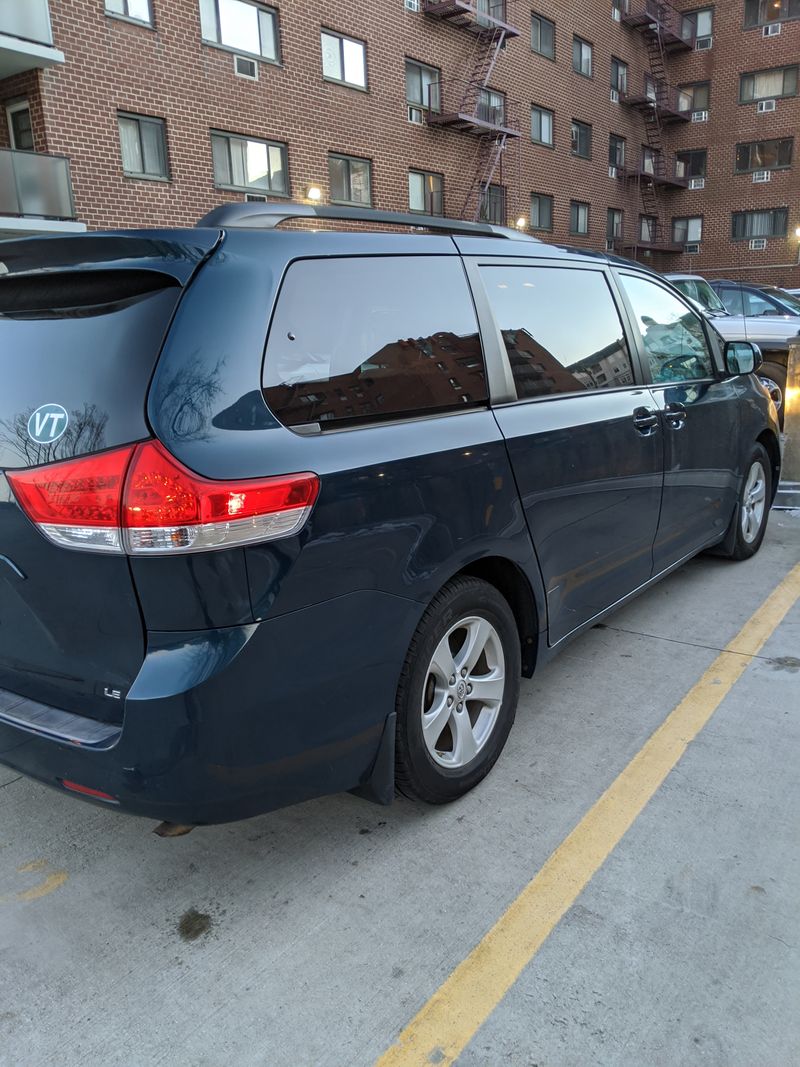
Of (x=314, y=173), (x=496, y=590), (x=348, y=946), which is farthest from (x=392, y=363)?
(x=314, y=173)

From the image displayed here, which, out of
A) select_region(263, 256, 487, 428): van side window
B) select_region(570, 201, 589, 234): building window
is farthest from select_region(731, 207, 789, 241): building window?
select_region(263, 256, 487, 428): van side window

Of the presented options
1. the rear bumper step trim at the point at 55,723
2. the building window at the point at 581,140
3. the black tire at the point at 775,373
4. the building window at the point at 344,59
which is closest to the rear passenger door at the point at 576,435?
the rear bumper step trim at the point at 55,723

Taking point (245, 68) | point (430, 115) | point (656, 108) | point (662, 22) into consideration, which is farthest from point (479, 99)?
point (662, 22)

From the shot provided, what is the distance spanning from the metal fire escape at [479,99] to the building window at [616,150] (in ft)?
25.2

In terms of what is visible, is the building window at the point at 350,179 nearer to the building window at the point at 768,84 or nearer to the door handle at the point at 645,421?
the door handle at the point at 645,421

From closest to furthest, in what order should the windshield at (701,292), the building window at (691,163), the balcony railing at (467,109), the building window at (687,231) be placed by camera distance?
the windshield at (701,292) → the balcony railing at (467,109) → the building window at (691,163) → the building window at (687,231)

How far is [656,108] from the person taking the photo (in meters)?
31.5

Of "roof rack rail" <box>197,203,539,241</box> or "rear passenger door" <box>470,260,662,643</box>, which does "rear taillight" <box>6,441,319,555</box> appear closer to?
"roof rack rail" <box>197,203,539,241</box>

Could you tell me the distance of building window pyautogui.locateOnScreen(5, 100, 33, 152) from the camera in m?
13.6

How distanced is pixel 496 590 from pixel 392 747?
0.69 metres

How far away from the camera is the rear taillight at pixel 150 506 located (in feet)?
6.23

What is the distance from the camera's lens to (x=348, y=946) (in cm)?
224

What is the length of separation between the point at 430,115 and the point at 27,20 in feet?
35.8

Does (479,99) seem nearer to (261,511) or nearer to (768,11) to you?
(768,11)
